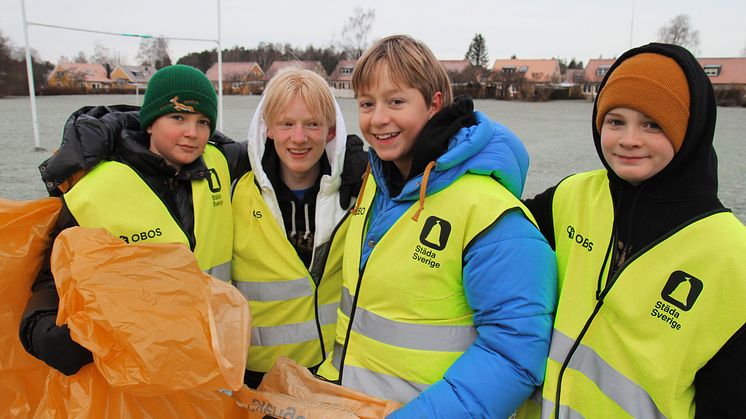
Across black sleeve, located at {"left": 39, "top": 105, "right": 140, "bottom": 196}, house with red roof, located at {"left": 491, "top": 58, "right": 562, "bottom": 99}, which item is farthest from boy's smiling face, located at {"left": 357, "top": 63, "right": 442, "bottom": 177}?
house with red roof, located at {"left": 491, "top": 58, "right": 562, "bottom": 99}

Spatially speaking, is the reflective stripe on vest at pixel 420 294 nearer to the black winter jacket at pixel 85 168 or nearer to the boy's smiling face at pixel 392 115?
the boy's smiling face at pixel 392 115

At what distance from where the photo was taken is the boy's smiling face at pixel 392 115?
170 centimetres

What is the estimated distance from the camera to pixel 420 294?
1623 mm

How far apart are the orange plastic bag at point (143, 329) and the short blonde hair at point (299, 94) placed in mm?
754

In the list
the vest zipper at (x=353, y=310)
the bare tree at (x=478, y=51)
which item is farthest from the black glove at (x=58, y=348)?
the bare tree at (x=478, y=51)

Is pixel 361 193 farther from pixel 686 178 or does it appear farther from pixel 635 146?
pixel 686 178

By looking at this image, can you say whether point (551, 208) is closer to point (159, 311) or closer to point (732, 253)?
point (732, 253)

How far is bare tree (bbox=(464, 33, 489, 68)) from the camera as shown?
8900 centimetres

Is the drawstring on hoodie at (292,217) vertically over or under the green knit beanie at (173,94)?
under

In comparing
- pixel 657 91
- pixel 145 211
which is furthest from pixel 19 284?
pixel 657 91

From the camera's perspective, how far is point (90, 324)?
1474 mm

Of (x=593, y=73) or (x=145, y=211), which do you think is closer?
(x=145, y=211)

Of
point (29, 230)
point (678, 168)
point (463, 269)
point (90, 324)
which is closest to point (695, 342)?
point (678, 168)

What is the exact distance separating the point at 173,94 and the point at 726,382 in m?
2.12
